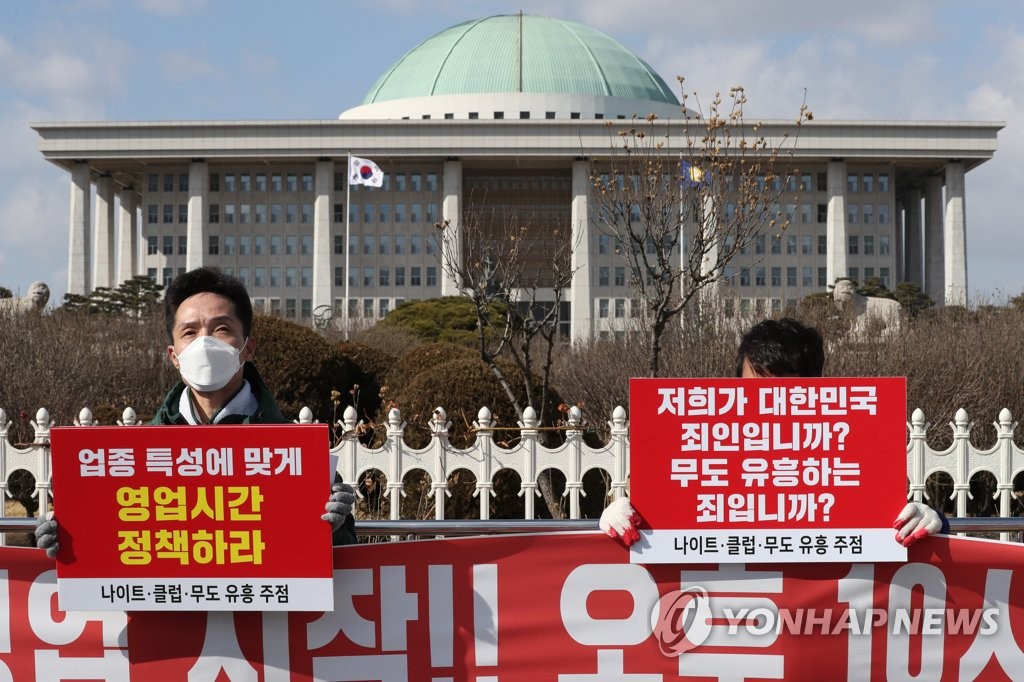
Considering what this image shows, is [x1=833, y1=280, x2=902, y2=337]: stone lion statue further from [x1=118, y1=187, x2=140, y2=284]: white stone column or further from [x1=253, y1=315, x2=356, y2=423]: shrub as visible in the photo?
[x1=118, y1=187, x2=140, y2=284]: white stone column

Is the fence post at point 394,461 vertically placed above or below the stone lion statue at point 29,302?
below

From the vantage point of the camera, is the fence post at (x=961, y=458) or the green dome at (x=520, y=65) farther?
the green dome at (x=520, y=65)

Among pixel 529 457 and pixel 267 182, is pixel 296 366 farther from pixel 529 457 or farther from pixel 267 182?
pixel 267 182


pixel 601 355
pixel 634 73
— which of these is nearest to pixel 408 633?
pixel 601 355

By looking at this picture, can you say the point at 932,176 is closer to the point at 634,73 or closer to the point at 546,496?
the point at 634,73

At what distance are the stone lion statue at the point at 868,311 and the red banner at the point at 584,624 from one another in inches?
493

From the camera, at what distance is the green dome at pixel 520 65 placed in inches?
3580

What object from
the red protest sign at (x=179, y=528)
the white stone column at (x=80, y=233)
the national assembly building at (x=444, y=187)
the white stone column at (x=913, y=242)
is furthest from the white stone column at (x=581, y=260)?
the red protest sign at (x=179, y=528)

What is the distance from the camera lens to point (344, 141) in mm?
79500

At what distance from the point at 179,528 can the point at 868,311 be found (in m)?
15.5

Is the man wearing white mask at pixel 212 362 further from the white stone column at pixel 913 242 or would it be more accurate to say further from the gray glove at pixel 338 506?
the white stone column at pixel 913 242

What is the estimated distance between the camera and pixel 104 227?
87.2 meters

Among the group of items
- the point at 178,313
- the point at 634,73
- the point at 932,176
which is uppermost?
the point at 634,73

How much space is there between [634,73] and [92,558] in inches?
3767
